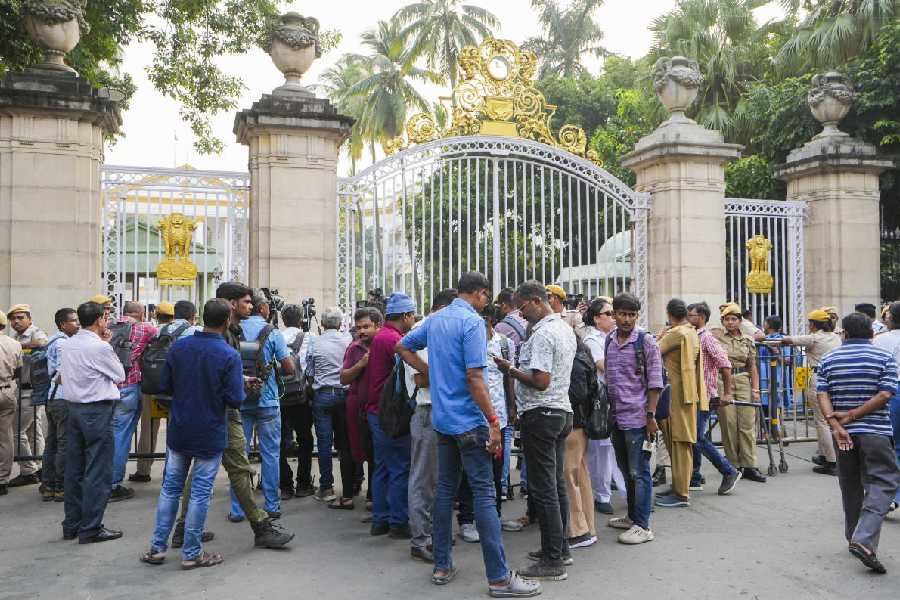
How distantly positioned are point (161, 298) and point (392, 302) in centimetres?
521

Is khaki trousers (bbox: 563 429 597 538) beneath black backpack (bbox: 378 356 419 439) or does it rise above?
beneath

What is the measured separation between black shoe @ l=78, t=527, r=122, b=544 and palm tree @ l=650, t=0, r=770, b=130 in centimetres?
1766

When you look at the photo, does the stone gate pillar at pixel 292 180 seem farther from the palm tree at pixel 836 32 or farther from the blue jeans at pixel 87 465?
the palm tree at pixel 836 32

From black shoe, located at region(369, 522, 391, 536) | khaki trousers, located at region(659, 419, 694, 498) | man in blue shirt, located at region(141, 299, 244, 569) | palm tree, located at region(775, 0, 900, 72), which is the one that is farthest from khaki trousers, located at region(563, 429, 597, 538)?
palm tree, located at region(775, 0, 900, 72)

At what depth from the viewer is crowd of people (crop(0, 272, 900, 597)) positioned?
4.71 meters

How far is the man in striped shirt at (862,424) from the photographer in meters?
4.90

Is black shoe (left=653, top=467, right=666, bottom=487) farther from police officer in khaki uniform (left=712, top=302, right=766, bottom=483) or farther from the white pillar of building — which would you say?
the white pillar of building

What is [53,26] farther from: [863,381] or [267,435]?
[863,381]

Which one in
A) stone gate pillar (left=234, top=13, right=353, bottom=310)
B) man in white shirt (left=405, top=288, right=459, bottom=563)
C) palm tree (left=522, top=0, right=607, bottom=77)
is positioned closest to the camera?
man in white shirt (left=405, top=288, right=459, bottom=563)

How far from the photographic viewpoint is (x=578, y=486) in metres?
5.46

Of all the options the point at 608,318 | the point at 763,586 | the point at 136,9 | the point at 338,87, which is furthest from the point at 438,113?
the point at 763,586

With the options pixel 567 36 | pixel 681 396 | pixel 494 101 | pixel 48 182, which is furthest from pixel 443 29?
pixel 681 396

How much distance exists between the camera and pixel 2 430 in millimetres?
6871

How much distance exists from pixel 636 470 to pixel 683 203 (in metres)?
6.84
